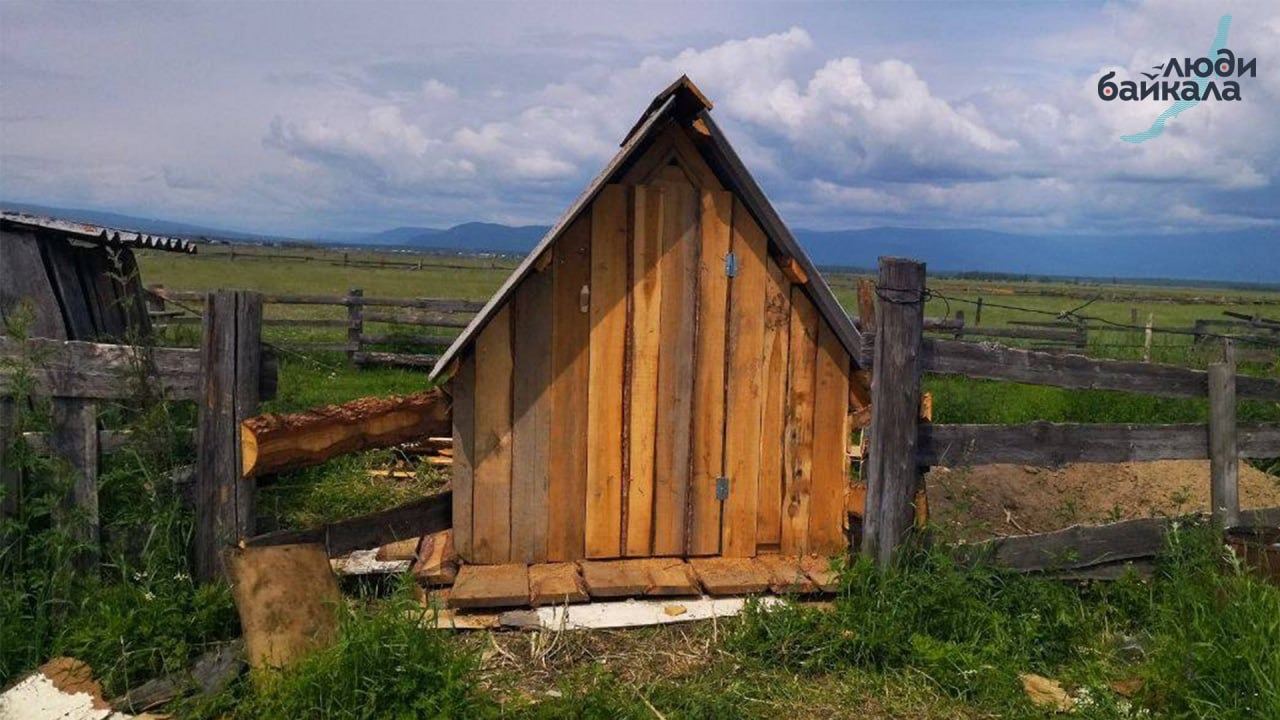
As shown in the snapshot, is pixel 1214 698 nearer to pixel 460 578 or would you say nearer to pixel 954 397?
pixel 460 578

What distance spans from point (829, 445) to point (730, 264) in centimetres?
135

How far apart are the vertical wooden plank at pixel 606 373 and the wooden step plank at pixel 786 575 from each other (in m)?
0.95

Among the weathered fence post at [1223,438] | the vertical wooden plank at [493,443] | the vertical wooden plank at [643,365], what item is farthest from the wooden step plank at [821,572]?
the weathered fence post at [1223,438]

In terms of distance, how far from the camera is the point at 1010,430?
595 centimetres

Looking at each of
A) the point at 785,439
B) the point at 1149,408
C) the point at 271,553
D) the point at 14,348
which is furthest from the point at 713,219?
the point at 1149,408

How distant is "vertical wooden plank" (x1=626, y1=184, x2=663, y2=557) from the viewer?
5.74m

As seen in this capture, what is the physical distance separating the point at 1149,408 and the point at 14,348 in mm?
11355

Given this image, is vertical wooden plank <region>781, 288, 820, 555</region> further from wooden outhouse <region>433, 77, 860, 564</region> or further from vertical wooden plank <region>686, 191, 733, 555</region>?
vertical wooden plank <region>686, 191, 733, 555</region>

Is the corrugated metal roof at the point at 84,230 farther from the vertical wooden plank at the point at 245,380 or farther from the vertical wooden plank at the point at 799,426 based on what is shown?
the vertical wooden plank at the point at 799,426

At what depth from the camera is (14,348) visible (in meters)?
5.04

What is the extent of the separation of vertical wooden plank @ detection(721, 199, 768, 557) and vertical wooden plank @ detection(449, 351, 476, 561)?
5.20 ft

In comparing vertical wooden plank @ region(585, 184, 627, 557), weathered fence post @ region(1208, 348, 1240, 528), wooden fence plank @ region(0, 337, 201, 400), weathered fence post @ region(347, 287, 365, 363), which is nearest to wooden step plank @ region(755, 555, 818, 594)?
vertical wooden plank @ region(585, 184, 627, 557)

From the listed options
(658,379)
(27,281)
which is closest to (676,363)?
(658,379)

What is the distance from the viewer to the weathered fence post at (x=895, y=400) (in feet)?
18.6
